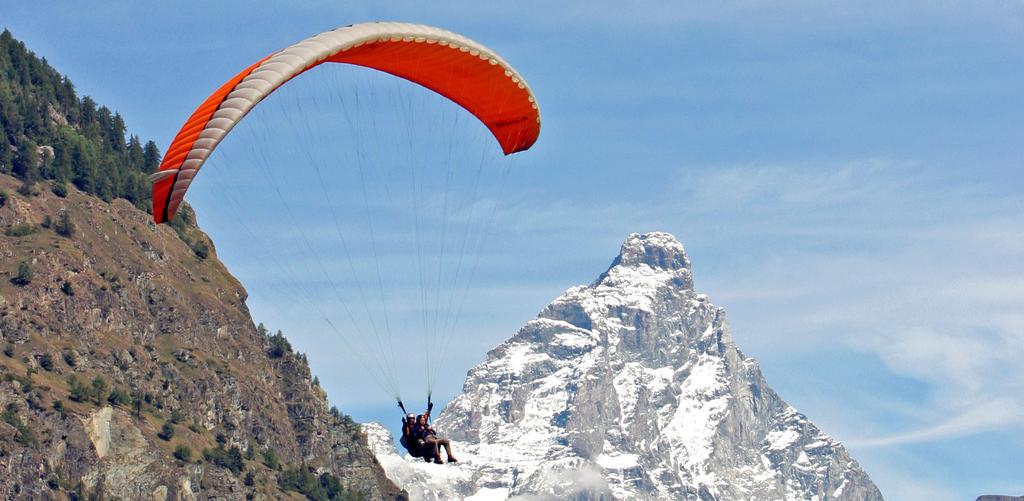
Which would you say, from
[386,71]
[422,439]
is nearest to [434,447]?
[422,439]

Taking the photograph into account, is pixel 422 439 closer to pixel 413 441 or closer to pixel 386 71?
pixel 413 441

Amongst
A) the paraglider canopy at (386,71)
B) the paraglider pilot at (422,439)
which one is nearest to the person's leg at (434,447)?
the paraglider pilot at (422,439)

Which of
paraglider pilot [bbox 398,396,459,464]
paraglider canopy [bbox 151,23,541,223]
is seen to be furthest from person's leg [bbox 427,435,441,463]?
paraglider canopy [bbox 151,23,541,223]

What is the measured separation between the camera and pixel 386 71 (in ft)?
274

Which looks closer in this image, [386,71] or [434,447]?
[434,447]

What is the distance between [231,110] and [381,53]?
36.1 ft

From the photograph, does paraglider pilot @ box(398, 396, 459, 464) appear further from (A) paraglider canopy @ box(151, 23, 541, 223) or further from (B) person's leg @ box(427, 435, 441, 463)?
(A) paraglider canopy @ box(151, 23, 541, 223)

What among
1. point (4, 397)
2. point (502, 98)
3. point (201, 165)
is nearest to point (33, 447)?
point (4, 397)

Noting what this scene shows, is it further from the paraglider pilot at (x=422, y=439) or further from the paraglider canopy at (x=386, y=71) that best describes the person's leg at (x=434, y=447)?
the paraglider canopy at (x=386, y=71)

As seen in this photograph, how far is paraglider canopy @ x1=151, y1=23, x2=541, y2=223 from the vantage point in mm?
69750

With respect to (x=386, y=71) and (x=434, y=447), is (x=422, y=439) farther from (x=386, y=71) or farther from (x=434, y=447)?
(x=386, y=71)

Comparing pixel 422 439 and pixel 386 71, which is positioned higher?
pixel 386 71

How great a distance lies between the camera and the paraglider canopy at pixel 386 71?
69.8 m

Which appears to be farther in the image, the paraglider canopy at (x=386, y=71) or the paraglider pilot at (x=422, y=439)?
the paraglider pilot at (x=422, y=439)
